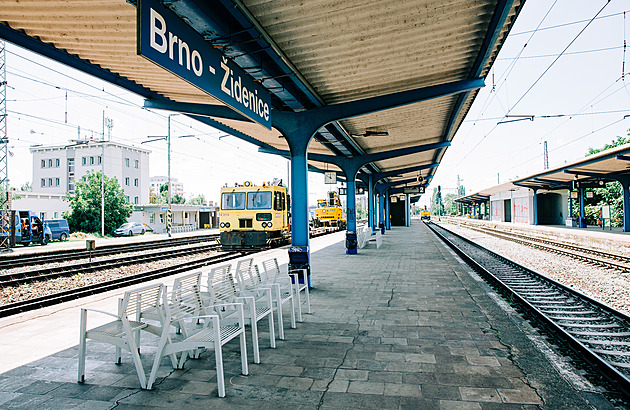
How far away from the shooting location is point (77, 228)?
104 feet

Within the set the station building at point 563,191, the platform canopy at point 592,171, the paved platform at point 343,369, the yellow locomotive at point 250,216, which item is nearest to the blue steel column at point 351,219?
the yellow locomotive at point 250,216

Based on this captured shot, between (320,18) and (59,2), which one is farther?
(320,18)

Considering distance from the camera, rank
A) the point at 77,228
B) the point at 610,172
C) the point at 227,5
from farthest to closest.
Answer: the point at 77,228
the point at 610,172
the point at 227,5

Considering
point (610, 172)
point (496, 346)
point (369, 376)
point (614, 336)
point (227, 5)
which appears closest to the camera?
point (369, 376)

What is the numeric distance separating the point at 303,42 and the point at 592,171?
85.9ft

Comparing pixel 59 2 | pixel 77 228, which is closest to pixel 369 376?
pixel 59 2

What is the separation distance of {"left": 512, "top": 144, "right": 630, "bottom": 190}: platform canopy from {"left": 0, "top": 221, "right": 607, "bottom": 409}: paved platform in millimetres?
17604

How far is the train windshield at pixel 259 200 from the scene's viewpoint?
15.0m

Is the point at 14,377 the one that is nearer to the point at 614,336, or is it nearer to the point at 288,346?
the point at 288,346

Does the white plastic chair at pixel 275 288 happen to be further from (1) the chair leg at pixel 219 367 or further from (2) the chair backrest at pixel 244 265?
(1) the chair leg at pixel 219 367

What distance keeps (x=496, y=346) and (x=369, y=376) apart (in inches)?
67.7

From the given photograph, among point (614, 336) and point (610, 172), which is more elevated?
point (610, 172)

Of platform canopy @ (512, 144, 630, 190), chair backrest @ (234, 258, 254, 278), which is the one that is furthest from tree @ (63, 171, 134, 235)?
platform canopy @ (512, 144, 630, 190)

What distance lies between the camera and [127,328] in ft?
11.0
